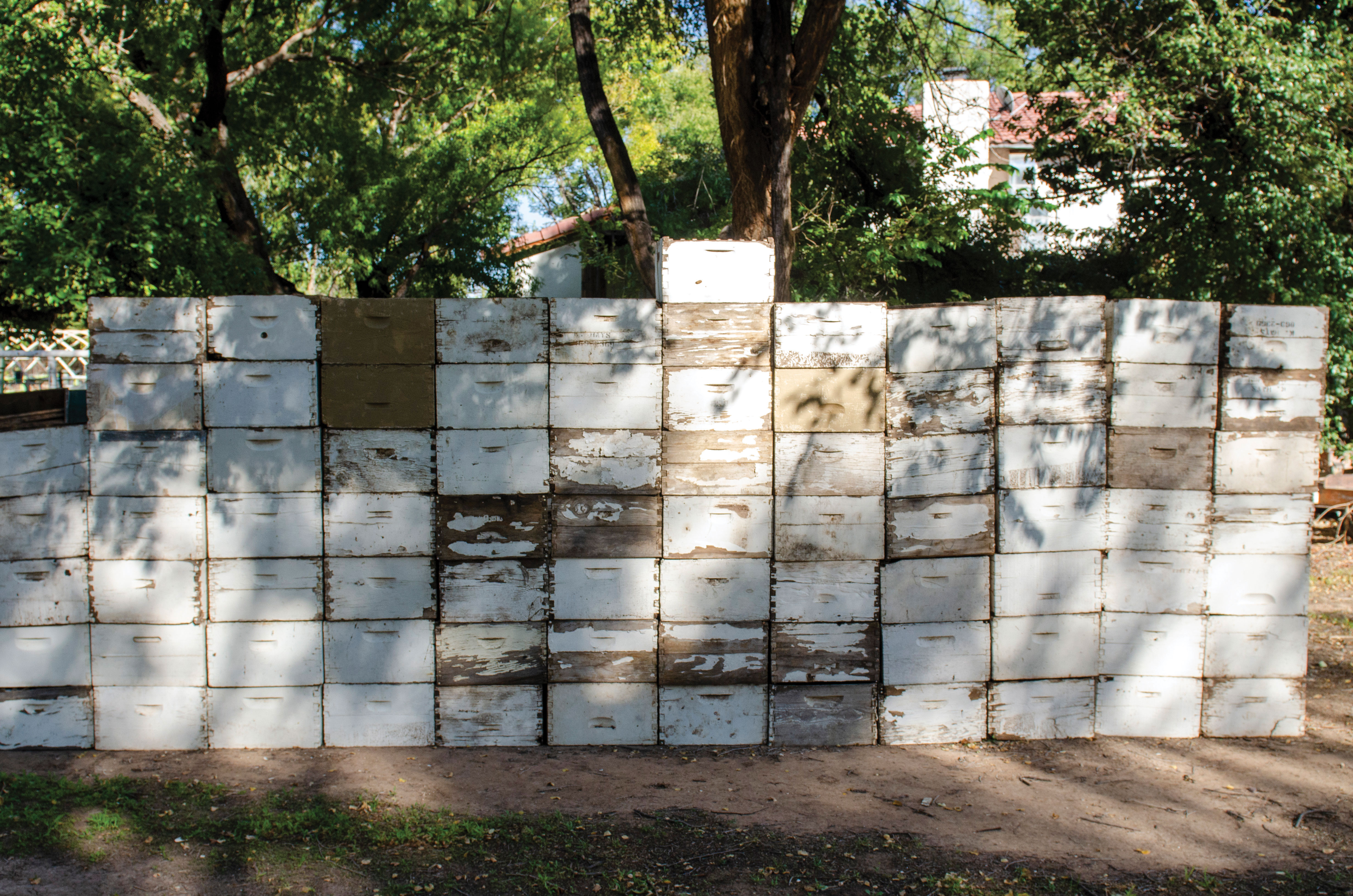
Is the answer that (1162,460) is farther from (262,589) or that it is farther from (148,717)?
(148,717)

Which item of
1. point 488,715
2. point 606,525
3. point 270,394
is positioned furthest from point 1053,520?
point 270,394

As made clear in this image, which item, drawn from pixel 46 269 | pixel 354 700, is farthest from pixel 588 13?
pixel 354 700

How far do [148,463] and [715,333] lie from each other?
3.18 m

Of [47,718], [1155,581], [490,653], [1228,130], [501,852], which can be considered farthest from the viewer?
[1228,130]

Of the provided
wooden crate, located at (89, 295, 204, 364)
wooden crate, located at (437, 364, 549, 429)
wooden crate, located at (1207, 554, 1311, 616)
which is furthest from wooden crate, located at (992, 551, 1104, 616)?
wooden crate, located at (89, 295, 204, 364)

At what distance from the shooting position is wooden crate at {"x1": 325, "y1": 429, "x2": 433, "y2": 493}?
16.3 ft

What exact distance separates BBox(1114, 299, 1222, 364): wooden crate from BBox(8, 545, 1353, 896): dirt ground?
2266mm

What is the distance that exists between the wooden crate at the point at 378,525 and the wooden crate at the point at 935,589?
2.62 m

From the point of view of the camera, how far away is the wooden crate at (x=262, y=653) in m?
4.98

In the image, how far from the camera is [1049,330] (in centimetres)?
518

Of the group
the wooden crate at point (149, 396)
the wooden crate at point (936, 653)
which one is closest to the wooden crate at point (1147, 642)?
the wooden crate at point (936, 653)

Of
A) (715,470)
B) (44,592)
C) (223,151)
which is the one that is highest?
(223,151)

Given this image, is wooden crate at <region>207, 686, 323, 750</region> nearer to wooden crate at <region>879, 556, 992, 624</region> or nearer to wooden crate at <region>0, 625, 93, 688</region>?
wooden crate at <region>0, 625, 93, 688</region>

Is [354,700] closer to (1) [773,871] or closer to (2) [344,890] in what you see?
(2) [344,890]
